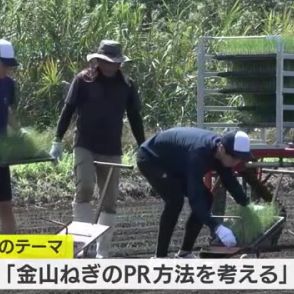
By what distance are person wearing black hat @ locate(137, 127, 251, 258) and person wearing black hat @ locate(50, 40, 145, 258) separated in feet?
1.25

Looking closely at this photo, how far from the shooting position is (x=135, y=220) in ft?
40.5

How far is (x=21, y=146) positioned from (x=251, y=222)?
69.5 inches

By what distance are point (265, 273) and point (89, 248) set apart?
1690 millimetres

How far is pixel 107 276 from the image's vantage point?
8195 mm

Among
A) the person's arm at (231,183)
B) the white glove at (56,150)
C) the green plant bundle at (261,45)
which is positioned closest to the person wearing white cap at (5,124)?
the white glove at (56,150)

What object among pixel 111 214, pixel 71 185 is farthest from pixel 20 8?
pixel 111 214

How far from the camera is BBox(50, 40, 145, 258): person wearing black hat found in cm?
984

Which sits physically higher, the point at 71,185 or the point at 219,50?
the point at 219,50

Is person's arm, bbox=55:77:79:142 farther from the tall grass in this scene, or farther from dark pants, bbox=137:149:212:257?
the tall grass

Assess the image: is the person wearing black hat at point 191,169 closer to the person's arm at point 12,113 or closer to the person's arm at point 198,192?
the person's arm at point 198,192

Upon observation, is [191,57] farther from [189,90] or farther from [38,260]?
[38,260]

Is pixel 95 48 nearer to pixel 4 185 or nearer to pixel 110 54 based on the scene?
pixel 110 54

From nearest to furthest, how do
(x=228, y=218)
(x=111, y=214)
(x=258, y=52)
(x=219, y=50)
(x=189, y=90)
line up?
(x=228, y=218) < (x=111, y=214) < (x=258, y=52) < (x=219, y=50) < (x=189, y=90)

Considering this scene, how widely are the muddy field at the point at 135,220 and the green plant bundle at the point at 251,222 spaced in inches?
30.8
